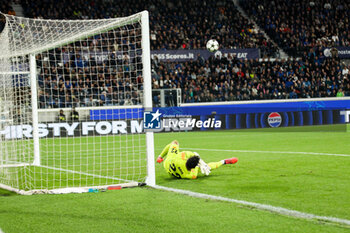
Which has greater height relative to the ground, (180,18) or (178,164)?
(180,18)

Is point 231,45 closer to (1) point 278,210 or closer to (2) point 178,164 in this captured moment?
(2) point 178,164

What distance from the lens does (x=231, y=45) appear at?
111 feet

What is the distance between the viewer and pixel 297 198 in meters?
6.34

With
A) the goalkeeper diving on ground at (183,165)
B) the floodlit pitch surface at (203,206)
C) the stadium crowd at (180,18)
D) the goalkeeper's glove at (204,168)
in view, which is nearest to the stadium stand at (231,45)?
the stadium crowd at (180,18)

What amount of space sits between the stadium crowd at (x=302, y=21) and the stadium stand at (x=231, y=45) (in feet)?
0.25

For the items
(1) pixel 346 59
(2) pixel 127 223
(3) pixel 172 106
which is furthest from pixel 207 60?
(2) pixel 127 223

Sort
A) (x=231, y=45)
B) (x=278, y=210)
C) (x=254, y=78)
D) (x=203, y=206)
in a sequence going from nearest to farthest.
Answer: (x=278, y=210), (x=203, y=206), (x=254, y=78), (x=231, y=45)

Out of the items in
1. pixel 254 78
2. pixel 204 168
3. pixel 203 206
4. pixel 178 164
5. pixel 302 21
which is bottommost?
pixel 203 206

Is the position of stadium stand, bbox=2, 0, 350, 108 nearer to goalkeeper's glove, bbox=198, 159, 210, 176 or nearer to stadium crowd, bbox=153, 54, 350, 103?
stadium crowd, bbox=153, 54, 350, 103

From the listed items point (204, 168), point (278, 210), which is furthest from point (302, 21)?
point (278, 210)

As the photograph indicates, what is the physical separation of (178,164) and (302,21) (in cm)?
3112

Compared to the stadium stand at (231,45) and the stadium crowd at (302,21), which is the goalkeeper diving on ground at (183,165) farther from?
the stadium crowd at (302,21)

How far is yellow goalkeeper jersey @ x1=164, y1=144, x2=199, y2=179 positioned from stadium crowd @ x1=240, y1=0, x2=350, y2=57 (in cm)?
2730

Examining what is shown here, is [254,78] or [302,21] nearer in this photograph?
[254,78]
